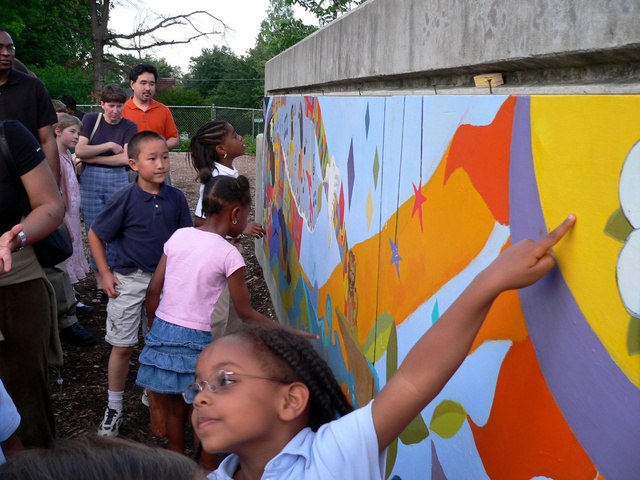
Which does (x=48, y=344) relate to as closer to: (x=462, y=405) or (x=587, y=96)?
(x=462, y=405)

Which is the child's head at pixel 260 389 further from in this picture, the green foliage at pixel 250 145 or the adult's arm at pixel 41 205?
the green foliage at pixel 250 145

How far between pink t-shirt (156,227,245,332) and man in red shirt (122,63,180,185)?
11.1 feet

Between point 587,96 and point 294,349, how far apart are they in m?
1.01

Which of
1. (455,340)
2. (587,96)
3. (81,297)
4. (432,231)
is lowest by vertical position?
(81,297)

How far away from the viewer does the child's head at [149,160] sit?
4152 mm

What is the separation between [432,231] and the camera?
2.06 meters

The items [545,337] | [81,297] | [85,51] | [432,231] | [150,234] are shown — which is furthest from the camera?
[85,51]

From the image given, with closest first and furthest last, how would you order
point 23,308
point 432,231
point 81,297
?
point 432,231
point 23,308
point 81,297

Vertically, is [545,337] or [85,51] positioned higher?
[85,51]

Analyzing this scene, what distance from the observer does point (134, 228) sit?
4133mm

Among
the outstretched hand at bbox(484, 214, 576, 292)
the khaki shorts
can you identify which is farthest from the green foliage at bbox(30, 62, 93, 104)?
the outstretched hand at bbox(484, 214, 576, 292)

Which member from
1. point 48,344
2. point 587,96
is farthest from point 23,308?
point 587,96

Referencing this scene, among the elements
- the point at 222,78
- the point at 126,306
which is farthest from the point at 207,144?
the point at 222,78

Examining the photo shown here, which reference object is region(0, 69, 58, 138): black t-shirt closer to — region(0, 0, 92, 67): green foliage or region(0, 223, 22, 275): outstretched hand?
region(0, 223, 22, 275): outstretched hand
